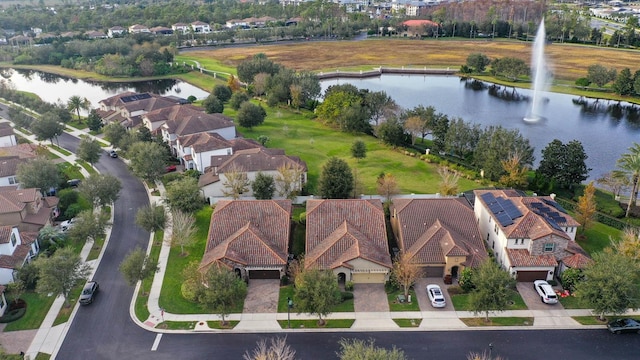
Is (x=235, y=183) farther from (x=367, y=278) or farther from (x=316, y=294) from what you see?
(x=316, y=294)

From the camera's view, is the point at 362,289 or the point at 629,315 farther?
the point at 362,289

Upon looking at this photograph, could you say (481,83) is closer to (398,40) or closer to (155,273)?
(398,40)

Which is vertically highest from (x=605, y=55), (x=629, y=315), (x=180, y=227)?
(x=605, y=55)

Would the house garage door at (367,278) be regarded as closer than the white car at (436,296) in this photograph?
No

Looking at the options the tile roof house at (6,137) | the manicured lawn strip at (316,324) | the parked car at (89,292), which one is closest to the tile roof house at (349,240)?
the manicured lawn strip at (316,324)

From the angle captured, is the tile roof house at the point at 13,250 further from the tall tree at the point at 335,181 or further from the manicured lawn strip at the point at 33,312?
the tall tree at the point at 335,181

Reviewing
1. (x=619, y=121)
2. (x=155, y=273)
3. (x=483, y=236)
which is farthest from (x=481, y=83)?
(x=155, y=273)

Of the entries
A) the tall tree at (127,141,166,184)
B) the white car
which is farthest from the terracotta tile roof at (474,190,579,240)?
the tall tree at (127,141,166,184)
